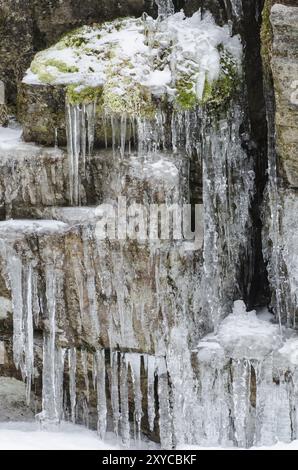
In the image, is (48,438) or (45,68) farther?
(45,68)

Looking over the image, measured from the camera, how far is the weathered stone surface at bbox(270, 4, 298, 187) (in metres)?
7.21

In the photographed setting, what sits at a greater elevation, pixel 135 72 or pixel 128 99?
pixel 135 72

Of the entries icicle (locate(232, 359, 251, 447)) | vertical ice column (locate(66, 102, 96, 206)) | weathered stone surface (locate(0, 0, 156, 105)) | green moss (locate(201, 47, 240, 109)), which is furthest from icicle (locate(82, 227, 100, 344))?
weathered stone surface (locate(0, 0, 156, 105))

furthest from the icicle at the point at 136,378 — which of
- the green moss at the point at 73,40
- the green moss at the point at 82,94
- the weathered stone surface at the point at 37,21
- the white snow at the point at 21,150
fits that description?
the weathered stone surface at the point at 37,21

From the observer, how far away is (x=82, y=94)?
8008 mm

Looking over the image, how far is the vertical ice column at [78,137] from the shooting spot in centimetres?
798

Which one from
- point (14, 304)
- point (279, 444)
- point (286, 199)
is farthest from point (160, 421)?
point (286, 199)

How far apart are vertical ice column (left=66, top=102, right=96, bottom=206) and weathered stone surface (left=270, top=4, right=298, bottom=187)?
1.73 metres

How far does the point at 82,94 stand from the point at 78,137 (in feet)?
1.33

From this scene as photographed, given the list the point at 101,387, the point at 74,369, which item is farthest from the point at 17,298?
the point at 101,387

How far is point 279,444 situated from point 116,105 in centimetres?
334

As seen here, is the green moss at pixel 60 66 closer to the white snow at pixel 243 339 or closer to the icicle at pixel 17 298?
the icicle at pixel 17 298

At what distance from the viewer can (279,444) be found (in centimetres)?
727

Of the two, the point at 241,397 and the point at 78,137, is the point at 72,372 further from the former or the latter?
the point at 78,137
